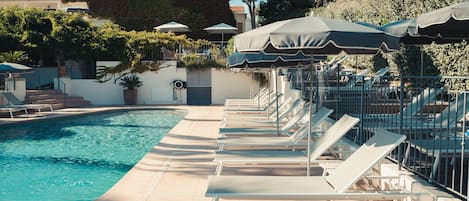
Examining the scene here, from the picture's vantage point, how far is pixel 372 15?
16359 millimetres

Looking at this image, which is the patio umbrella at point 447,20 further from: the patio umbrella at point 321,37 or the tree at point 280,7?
the tree at point 280,7

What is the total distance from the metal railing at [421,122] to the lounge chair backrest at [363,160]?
0.46 m

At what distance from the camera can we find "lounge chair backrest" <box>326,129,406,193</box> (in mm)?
4293

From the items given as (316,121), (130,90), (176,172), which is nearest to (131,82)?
(130,90)

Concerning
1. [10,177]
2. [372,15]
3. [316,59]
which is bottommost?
[10,177]

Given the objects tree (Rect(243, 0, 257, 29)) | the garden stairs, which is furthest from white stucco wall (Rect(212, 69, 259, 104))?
tree (Rect(243, 0, 257, 29))

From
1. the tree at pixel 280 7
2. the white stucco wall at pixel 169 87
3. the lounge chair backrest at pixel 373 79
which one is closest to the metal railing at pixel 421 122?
the lounge chair backrest at pixel 373 79

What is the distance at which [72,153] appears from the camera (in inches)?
390

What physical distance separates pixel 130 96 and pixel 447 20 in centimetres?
1754

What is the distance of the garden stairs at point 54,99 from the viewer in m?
18.0

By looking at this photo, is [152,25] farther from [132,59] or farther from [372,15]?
[372,15]

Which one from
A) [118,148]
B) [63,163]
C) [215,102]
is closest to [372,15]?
[215,102]

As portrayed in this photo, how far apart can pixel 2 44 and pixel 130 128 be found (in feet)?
34.9

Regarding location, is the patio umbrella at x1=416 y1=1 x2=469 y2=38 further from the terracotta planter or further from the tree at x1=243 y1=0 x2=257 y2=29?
the tree at x1=243 y1=0 x2=257 y2=29
